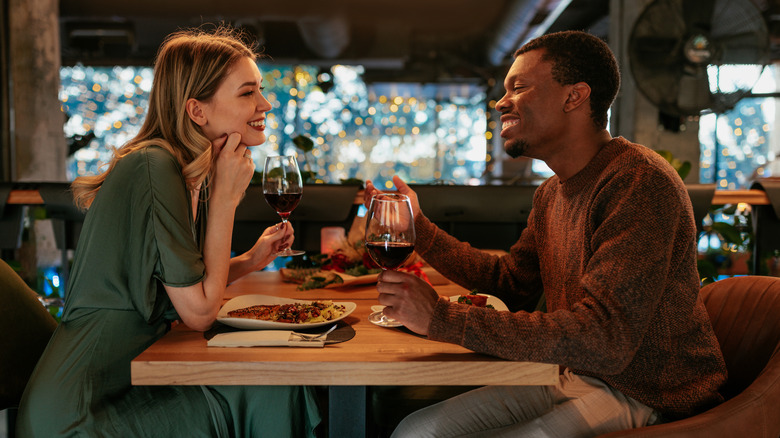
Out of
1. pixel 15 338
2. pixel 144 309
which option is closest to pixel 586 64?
pixel 144 309

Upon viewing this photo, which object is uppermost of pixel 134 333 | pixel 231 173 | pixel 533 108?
pixel 533 108

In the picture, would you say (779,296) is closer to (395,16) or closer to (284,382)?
(284,382)

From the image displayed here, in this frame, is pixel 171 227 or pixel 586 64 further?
pixel 586 64

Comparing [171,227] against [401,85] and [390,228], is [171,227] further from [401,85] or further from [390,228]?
[401,85]

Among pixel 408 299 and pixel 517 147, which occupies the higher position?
pixel 517 147

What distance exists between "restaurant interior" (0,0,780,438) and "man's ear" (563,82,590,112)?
1.97 m

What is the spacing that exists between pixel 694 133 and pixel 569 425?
4.16 meters

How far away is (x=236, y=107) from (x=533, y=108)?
698 mm

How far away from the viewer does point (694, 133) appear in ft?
15.1

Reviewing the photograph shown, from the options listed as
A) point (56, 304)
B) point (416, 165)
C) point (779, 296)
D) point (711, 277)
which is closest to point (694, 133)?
point (711, 277)

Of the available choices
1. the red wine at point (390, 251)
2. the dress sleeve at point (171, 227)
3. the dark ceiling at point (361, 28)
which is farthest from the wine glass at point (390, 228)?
the dark ceiling at point (361, 28)

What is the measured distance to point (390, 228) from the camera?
1047 millimetres

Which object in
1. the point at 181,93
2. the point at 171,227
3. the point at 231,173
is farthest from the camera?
the point at 181,93

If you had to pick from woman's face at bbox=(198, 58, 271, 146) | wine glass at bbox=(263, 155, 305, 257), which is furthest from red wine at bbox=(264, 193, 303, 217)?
woman's face at bbox=(198, 58, 271, 146)
